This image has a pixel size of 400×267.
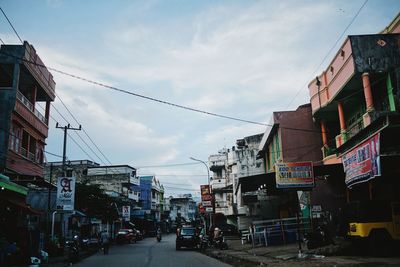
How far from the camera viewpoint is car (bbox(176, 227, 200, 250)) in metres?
29.0

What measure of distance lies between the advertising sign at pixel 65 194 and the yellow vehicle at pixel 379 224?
577 inches

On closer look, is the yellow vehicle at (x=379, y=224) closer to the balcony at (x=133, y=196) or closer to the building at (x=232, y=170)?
the building at (x=232, y=170)

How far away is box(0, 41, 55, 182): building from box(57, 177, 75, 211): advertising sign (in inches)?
47.7

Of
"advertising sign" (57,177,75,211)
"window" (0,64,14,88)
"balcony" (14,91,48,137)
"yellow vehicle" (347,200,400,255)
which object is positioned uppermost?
"window" (0,64,14,88)

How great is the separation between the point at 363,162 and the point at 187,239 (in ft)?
58.9

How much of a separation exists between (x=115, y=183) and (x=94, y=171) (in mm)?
4991

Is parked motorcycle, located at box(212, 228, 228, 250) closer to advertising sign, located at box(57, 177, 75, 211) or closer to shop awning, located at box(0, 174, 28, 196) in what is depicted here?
advertising sign, located at box(57, 177, 75, 211)

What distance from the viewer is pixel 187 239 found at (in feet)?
95.1

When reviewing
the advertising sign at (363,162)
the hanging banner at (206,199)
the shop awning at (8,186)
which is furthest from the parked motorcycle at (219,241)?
the shop awning at (8,186)

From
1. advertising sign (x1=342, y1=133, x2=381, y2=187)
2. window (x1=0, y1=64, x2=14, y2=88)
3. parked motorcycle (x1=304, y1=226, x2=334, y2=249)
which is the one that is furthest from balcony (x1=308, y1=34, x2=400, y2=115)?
window (x1=0, y1=64, x2=14, y2=88)

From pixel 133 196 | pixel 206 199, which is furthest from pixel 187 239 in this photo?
pixel 133 196

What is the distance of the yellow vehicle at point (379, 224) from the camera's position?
14953 mm

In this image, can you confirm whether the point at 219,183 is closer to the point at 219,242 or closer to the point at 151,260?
the point at 219,242

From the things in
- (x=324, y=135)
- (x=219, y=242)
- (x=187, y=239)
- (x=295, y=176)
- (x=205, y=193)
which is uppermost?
(x=324, y=135)
